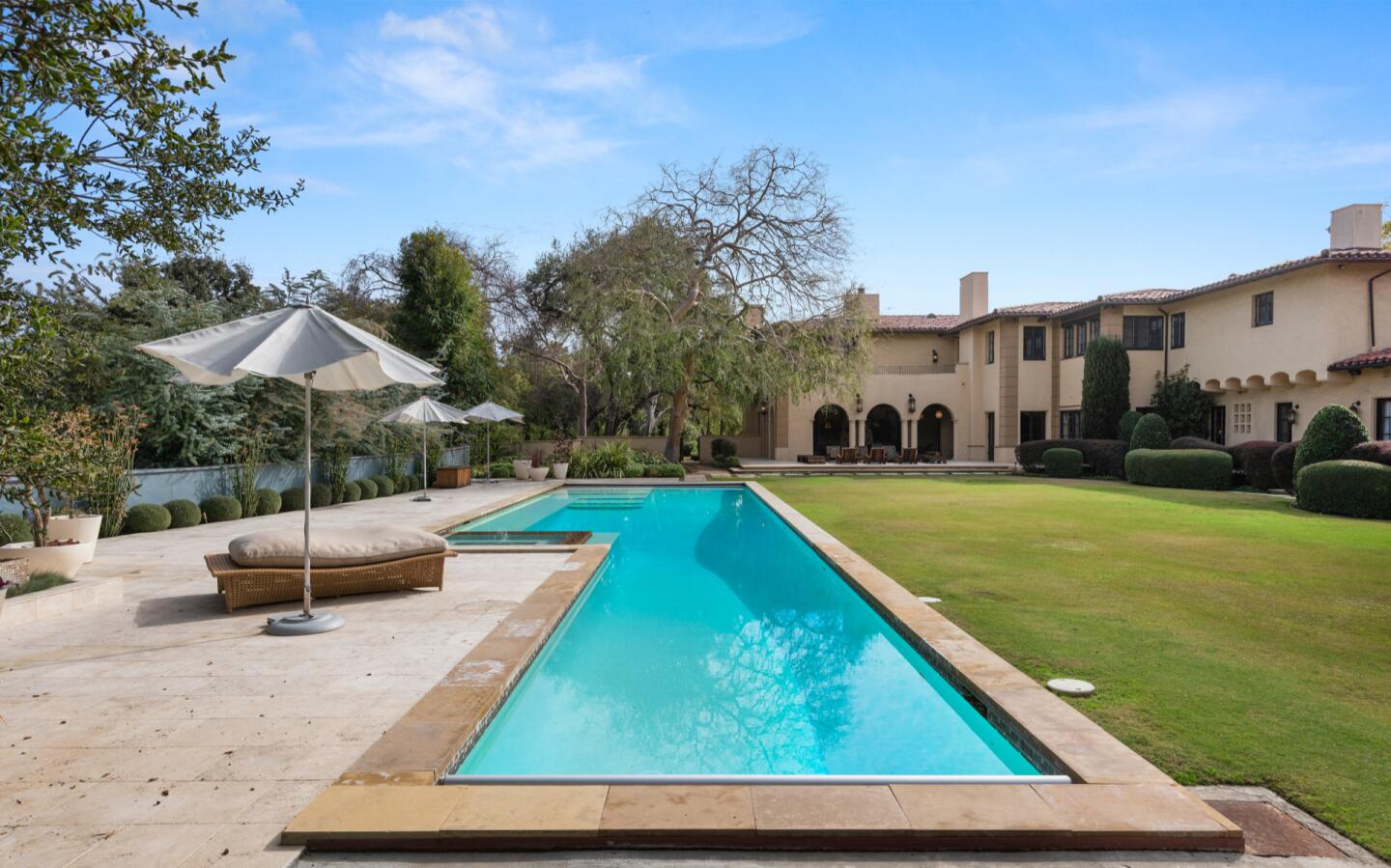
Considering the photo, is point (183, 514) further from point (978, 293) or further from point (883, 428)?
point (978, 293)

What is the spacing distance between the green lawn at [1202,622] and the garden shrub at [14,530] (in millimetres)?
9855

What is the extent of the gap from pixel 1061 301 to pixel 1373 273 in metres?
11.3

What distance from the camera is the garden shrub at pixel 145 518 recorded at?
37.8 feet

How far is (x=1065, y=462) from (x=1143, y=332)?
18.0 ft

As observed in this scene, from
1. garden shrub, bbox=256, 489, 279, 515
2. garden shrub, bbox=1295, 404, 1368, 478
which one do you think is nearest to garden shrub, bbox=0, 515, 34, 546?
garden shrub, bbox=256, 489, 279, 515

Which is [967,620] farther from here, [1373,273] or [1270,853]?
[1373,273]

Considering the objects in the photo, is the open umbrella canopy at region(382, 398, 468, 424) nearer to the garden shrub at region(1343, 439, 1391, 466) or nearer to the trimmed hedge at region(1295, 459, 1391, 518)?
the trimmed hedge at region(1295, 459, 1391, 518)

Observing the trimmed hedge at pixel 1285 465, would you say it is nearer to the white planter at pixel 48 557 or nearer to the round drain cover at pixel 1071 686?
the round drain cover at pixel 1071 686

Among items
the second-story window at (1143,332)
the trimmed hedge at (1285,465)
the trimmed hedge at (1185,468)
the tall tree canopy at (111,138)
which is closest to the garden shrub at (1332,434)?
the trimmed hedge at (1285,465)

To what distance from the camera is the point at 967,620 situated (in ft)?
20.2

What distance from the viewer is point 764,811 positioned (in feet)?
9.47

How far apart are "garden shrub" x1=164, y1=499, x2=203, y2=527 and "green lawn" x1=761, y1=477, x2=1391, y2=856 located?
32.7 feet

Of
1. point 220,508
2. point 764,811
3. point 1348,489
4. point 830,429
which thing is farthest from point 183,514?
point 830,429

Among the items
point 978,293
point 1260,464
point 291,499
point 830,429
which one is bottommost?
point 291,499
